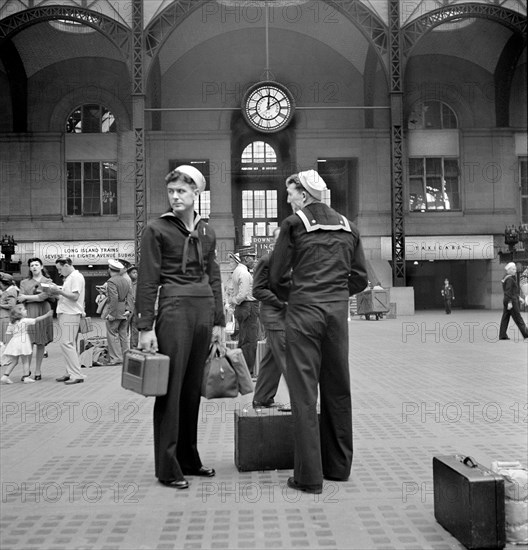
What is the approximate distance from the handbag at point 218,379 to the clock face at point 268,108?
98.1ft

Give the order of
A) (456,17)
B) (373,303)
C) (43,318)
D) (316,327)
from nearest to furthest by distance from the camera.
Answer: (316,327) < (43,318) < (373,303) < (456,17)

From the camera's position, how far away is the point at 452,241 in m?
35.1

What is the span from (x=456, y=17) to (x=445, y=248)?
1155cm

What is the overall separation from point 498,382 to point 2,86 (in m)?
32.2

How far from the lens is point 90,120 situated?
35.4m

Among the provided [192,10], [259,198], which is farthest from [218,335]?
[259,198]

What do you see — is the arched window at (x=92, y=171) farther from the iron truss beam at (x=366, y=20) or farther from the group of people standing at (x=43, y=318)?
the group of people standing at (x=43, y=318)

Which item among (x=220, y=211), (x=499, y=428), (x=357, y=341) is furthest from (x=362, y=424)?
(x=220, y=211)

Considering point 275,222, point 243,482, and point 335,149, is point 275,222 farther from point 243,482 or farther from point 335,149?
point 243,482

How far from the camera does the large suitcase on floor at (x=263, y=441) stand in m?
5.23

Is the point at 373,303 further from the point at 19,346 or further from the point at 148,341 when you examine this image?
the point at 148,341

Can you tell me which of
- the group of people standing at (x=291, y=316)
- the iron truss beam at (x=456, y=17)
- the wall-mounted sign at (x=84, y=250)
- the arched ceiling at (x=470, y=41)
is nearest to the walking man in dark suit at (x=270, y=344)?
the group of people standing at (x=291, y=316)

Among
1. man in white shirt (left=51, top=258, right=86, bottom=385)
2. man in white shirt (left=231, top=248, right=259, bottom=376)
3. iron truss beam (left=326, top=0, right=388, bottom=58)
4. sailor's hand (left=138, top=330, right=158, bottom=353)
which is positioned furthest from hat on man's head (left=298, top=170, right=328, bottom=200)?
iron truss beam (left=326, top=0, right=388, bottom=58)

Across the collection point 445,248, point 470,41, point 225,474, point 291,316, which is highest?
point 470,41
